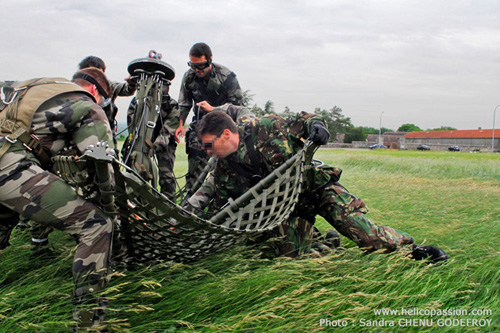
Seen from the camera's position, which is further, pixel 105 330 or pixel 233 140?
pixel 233 140

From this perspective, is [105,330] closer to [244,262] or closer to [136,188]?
[136,188]

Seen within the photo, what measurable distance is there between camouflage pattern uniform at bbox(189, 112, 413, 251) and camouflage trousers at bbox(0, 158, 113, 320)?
135 cm

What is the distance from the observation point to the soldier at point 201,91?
15.5 ft

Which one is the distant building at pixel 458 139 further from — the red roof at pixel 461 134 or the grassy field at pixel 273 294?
the grassy field at pixel 273 294

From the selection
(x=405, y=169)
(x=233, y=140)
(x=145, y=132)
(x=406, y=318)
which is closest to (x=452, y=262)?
(x=406, y=318)

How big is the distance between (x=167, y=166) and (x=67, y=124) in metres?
2.76

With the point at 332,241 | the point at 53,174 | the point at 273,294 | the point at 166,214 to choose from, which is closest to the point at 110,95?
the point at 53,174

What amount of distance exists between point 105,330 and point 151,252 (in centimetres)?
59

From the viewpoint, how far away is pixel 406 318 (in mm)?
2125

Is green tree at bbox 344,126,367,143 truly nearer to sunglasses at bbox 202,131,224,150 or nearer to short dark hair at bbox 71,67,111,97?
sunglasses at bbox 202,131,224,150

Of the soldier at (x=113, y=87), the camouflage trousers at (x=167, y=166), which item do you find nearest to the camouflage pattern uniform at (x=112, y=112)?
the soldier at (x=113, y=87)

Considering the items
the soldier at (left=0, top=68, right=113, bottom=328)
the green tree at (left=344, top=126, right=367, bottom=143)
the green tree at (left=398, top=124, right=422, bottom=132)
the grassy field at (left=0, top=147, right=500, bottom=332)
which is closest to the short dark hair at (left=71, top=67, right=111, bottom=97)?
the soldier at (left=0, top=68, right=113, bottom=328)

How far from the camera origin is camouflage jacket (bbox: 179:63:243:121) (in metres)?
4.90

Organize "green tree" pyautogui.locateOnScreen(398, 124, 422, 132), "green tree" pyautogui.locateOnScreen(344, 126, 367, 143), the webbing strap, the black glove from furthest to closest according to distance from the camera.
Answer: "green tree" pyautogui.locateOnScreen(398, 124, 422, 132)
"green tree" pyautogui.locateOnScreen(344, 126, 367, 143)
the black glove
the webbing strap
